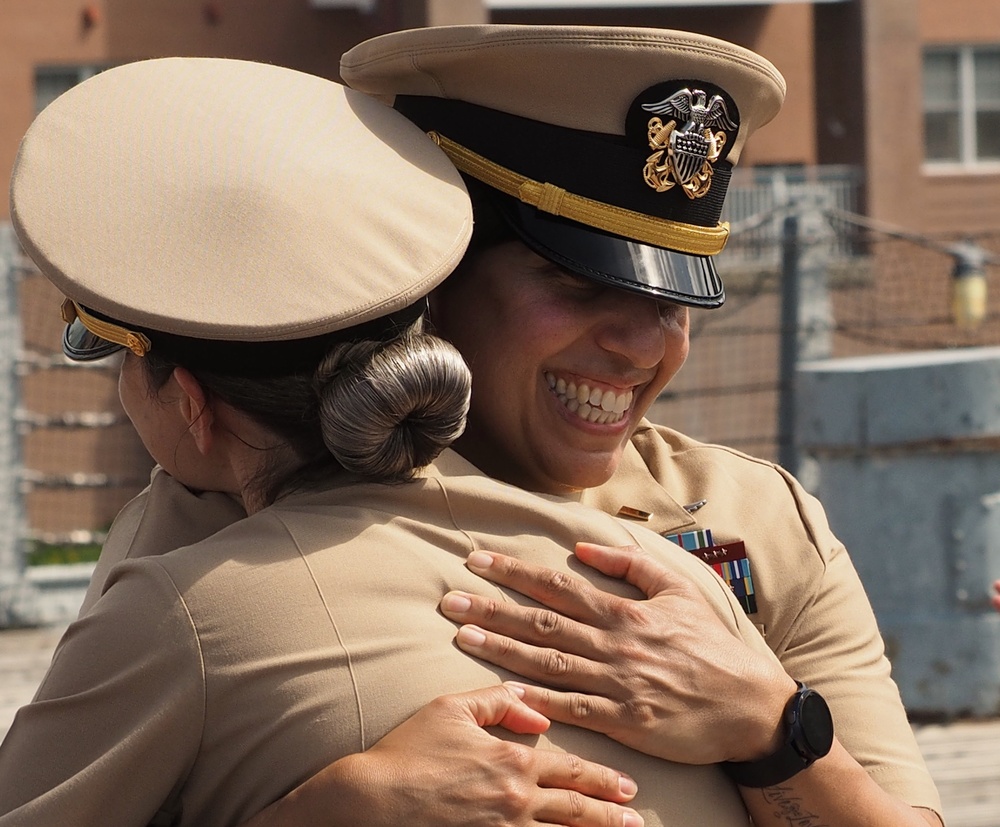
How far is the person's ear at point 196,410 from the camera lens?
1.84 metres

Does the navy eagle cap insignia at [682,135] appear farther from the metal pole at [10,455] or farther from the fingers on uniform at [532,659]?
the metal pole at [10,455]

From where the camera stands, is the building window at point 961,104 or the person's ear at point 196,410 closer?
the person's ear at point 196,410

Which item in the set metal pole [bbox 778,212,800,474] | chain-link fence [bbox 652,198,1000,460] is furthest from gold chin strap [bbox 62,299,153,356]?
metal pole [bbox 778,212,800,474]

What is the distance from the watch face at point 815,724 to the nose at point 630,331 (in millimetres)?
550

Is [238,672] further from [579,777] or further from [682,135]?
[682,135]

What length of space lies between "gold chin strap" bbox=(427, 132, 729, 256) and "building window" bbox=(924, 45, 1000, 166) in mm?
19221

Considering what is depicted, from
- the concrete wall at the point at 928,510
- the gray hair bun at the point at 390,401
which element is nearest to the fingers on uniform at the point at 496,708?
the gray hair bun at the point at 390,401

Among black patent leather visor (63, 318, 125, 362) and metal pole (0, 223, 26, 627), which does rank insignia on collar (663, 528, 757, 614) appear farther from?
metal pole (0, 223, 26, 627)

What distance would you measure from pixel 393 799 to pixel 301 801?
100 millimetres

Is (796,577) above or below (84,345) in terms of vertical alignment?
below

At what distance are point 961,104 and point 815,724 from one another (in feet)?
65.6

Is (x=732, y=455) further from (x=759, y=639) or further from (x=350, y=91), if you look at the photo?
(x=350, y=91)

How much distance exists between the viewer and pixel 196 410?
1868 mm

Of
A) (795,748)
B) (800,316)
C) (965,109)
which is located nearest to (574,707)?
(795,748)
